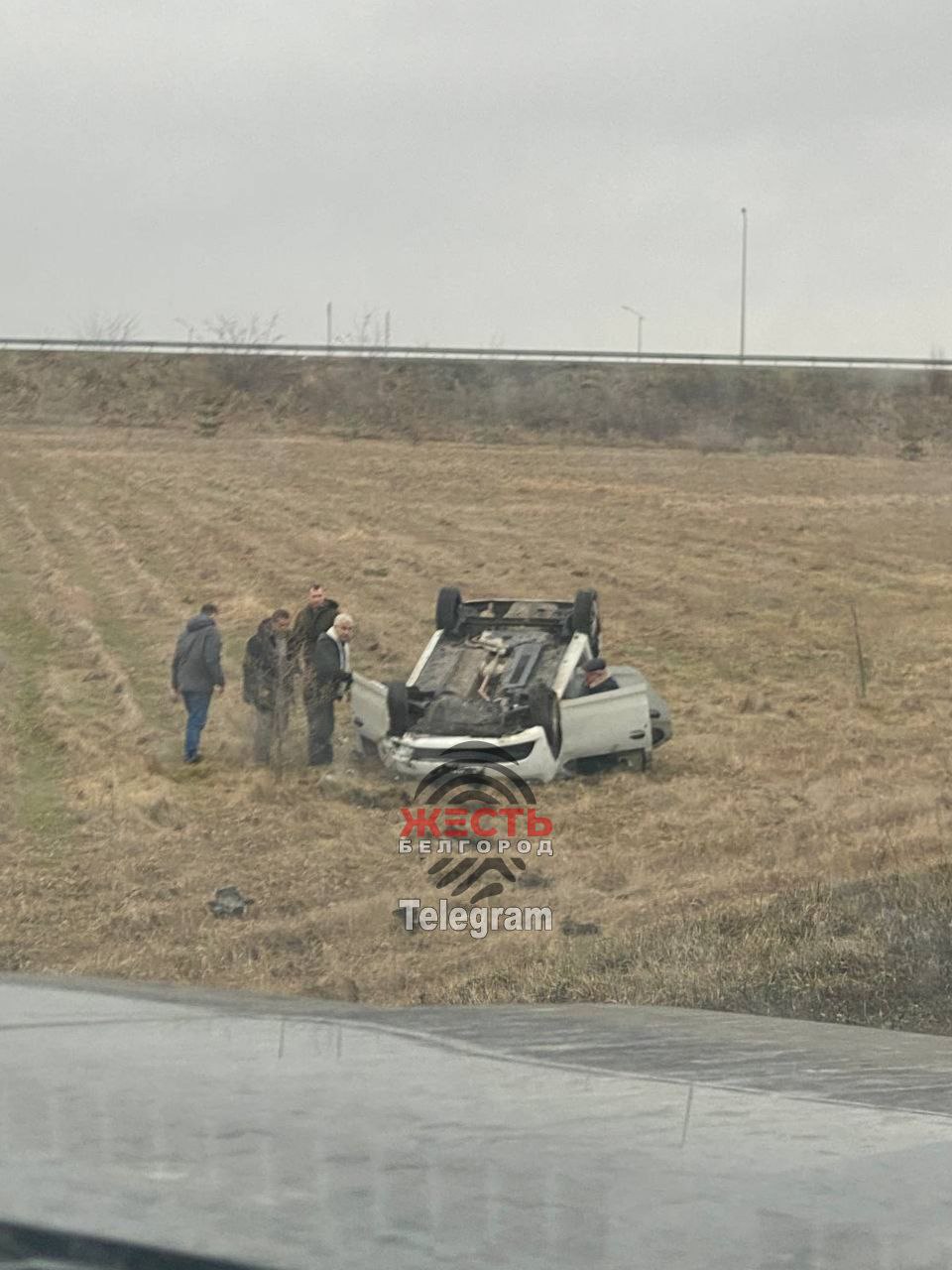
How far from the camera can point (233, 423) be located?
4953 centimetres

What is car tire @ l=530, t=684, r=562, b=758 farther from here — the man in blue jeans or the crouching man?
the man in blue jeans

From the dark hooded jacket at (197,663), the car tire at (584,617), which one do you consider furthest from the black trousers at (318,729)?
the car tire at (584,617)

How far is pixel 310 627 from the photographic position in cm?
1595

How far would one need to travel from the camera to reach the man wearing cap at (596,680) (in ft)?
49.8

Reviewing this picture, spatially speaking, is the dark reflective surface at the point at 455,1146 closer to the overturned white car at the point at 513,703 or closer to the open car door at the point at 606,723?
the overturned white car at the point at 513,703

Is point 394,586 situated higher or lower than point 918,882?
higher

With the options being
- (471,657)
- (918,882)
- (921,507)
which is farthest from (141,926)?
(921,507)

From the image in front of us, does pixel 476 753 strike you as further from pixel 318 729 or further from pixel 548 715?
pixel 318 729

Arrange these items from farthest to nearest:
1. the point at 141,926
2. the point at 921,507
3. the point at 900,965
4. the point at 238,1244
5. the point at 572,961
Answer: the point at 921,507 < the point at 141,926 < the point at 572,961 < the point at 900,965 < the point at 238,1244

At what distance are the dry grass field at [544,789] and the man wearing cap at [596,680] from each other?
2.60ft

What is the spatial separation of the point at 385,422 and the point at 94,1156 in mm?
48213

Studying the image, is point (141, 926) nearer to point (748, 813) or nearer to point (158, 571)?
point (748, 813)

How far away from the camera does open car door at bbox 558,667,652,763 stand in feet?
48.2

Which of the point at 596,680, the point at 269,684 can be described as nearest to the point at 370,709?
the point at 269,684
